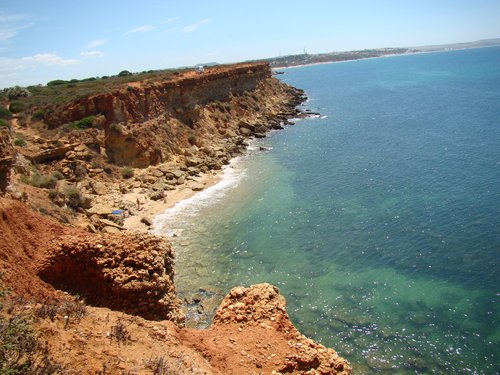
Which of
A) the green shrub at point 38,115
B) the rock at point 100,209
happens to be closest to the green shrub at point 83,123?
the green shrub at point 38,115

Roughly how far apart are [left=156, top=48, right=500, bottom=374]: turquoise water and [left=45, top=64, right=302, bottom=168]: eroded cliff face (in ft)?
26.6

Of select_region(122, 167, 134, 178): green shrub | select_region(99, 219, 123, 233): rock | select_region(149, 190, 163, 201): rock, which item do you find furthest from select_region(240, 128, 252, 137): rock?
select_region(99, 219, 123, 233): rock

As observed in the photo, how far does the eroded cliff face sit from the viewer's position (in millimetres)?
38969

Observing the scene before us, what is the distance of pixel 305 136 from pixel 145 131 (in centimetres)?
2508

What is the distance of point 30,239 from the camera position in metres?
13.3

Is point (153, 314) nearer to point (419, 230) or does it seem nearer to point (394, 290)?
point (394, 290)

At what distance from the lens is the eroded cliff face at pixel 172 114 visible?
39.0 m

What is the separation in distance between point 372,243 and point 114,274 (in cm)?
1757

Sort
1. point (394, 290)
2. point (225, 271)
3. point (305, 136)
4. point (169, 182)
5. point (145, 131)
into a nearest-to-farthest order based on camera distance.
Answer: point (394, 290) < point (225, 271) < point (169, 182) < point (145, 131) < point (305, 136)

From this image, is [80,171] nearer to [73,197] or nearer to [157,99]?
[73,197]

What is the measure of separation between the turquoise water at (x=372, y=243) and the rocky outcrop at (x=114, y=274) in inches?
311

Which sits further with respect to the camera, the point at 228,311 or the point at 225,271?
the point at 225,271

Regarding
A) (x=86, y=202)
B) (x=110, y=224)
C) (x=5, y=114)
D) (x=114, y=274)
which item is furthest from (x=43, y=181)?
(x=114, y=274)

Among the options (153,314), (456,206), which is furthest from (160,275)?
(456,206)
